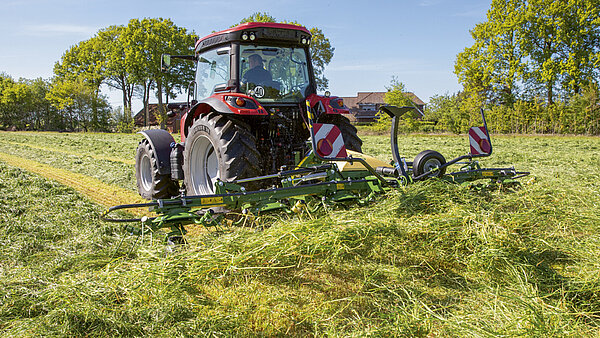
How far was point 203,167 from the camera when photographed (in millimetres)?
5324

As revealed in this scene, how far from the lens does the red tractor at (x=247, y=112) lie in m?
4.64

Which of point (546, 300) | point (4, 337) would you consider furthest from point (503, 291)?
point (4, 337)

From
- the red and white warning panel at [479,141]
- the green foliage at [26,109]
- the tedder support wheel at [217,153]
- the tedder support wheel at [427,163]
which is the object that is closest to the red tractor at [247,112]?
the tedder support wheel at [217,153]

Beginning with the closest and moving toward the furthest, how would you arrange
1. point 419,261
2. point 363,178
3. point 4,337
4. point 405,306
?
point 4,337
point 405,306
point 419,261
point 363,178

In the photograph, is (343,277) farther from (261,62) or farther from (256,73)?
(261,62)

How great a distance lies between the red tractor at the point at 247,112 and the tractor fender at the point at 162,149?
1 centimetres

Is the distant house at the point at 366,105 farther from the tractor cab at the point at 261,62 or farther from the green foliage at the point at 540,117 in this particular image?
the tractor cab at the point at 261,62

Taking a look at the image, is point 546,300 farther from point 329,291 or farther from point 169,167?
point 169,167

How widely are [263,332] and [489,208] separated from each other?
8.28 feet

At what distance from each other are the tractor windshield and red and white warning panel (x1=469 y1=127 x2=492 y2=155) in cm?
227

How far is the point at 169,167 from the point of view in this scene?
Answer: 19.7 ft

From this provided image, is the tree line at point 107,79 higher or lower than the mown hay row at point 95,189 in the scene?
higher

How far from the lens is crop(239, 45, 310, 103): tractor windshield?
5.30 metres

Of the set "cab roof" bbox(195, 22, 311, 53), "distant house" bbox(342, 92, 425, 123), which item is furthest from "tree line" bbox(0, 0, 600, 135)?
"cab roof" bbox(195, 22, 311, 53)
